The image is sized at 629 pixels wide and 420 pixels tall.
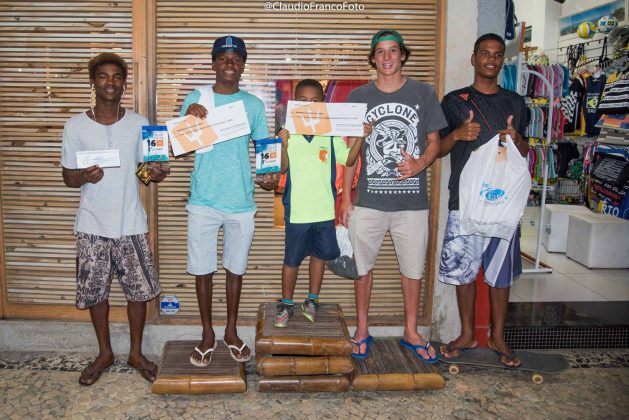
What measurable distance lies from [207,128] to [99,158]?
0.65 m

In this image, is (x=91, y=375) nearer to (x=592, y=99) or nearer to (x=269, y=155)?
(x=269, y=155)

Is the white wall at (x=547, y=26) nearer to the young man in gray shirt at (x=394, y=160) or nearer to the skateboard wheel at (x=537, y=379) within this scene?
the young man in gray shirt at (x=394, y=160)

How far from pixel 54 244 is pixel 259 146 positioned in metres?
1.82

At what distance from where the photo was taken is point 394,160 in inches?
129

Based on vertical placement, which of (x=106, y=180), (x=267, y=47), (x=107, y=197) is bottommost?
(x=107, y=197)

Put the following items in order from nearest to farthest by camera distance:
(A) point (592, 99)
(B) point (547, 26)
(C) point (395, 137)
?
(C) point (395, 137) → (A) point (592, 99) → (B) point (547, 26)

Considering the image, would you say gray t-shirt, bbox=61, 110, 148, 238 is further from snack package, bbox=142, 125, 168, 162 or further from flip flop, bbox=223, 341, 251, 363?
flip flop, bbox=223, 341, 251, 363

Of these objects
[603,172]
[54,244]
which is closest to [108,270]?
[54,244]


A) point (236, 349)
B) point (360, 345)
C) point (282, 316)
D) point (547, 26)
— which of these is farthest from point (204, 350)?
point (547, 26)

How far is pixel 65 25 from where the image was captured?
3.56 metres

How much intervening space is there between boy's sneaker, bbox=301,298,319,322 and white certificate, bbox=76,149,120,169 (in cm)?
149

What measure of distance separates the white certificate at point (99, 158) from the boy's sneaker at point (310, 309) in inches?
58.6

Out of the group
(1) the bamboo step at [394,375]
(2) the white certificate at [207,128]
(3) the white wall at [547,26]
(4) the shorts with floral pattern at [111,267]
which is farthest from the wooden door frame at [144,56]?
(3) the white wall at [547,26]

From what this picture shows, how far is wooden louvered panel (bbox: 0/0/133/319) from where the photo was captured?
3.56 meters
